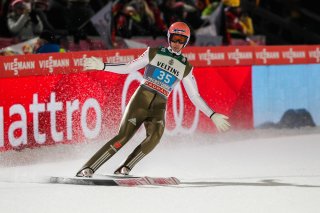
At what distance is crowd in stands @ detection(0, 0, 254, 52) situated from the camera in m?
15.3

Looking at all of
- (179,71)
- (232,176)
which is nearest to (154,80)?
(179,71)

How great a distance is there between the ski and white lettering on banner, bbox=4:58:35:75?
2.31 metres

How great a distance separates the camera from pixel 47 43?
1427cm

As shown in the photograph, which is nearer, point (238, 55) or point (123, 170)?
point (123, 170)

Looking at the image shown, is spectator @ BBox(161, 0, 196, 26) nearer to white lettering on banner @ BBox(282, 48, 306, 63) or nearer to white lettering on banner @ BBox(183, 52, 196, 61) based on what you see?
white lettering on banner @ BBox(282, 48, 306, 63)

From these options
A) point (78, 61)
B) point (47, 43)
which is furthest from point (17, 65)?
point (47, 43)

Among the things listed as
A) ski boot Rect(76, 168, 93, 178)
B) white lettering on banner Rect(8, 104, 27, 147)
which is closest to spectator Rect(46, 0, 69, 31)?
white lettering on banner Rect(8, 104, 27, 147)

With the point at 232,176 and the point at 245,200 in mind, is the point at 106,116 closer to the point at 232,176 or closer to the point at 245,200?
the point at 232,176

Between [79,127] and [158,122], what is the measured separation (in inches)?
103

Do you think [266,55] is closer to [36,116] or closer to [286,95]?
[286,95]

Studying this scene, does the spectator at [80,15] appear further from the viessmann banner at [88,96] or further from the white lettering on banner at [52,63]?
A: the white lettering on banner at [52,63]

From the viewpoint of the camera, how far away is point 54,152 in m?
12.8

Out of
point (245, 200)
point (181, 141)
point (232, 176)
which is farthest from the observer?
point (181, 141)

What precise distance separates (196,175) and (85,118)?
2.44 metres
